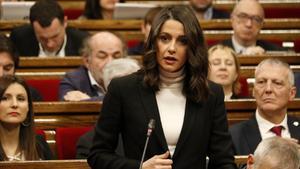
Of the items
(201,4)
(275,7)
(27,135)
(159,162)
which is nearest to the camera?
(159,162)

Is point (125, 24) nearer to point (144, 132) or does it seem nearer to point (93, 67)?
point (93, 67)

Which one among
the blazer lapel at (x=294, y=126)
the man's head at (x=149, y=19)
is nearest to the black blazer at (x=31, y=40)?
the man's head at (x=149, y=19)

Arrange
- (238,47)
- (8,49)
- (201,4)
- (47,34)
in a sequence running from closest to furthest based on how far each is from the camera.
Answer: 1. (8,49)
2. (47,34)
3. (238,47)
4. (201,4)

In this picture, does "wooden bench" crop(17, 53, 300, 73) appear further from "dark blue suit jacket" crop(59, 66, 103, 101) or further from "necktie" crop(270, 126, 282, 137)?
"necktie" crop(270, 126, 282, 137)

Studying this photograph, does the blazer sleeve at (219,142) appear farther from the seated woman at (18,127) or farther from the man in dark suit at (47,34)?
the man in dark suit at (47,34)

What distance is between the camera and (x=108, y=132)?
72.5 inches

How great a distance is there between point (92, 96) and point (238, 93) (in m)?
0.51

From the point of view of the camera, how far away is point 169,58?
6.04 feet

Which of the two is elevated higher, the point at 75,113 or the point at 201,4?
the point at 201,4

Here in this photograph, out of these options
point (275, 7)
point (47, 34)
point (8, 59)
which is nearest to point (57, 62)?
point (47, 34)

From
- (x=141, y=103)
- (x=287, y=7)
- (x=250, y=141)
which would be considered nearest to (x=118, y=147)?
(x=141, y=103)

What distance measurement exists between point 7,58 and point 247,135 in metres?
0.85

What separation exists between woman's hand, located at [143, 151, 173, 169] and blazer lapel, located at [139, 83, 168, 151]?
8 centimetres

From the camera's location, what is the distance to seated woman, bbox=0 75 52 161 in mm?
2445
